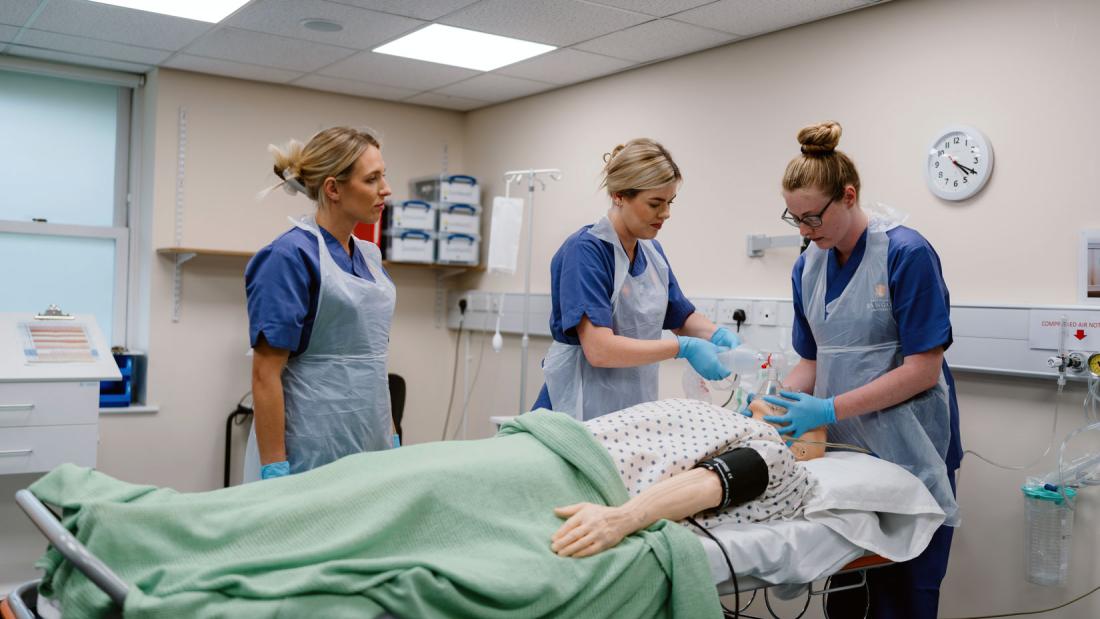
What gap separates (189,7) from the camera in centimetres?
328

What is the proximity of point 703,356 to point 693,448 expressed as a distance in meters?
0.40

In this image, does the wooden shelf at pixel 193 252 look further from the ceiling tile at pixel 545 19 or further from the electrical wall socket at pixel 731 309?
the electrical wall socket at pixel 731 309

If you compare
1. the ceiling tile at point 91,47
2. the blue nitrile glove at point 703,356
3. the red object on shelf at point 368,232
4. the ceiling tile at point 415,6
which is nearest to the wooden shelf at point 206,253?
the red object on shelf at point 368,232

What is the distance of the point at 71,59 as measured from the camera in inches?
161

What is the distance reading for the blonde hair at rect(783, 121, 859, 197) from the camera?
2.15m

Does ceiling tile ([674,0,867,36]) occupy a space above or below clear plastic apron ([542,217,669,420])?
above

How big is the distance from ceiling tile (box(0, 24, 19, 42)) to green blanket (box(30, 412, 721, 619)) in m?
2.77

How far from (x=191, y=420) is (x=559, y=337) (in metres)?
2.63

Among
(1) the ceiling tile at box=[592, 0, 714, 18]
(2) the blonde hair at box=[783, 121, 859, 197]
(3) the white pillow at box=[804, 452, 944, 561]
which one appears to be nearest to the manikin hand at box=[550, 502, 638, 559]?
(3) the white pillow at box=[804, 452, 944, 561]

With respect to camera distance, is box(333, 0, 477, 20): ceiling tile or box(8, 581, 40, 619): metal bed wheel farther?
box(333, 0, 477, 20): ceiling tile

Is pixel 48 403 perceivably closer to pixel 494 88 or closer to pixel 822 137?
pixel 494 88

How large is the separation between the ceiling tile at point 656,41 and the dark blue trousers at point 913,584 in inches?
76.8

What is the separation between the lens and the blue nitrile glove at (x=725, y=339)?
2.41 meters

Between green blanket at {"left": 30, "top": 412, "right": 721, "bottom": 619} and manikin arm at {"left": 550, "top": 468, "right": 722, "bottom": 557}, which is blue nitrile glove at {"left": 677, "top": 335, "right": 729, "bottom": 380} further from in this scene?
green blanket at {"left": 30, "top": 412, "right": 721, "bottom": 619}
